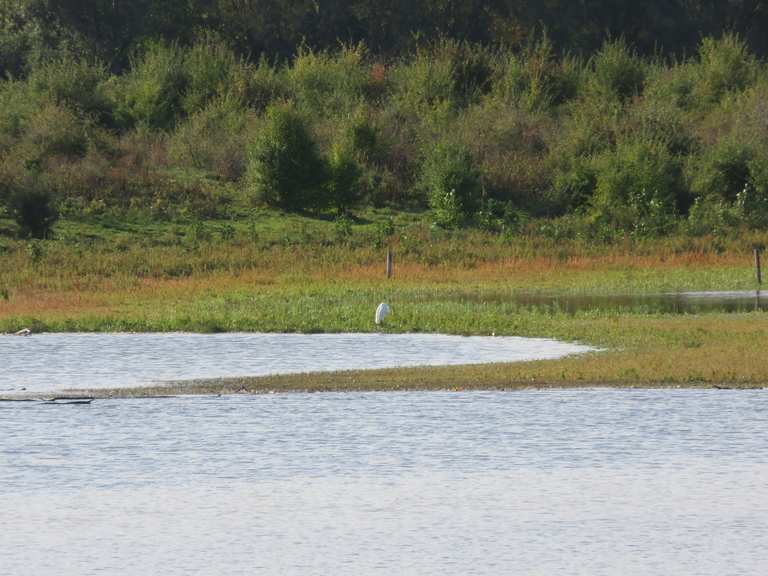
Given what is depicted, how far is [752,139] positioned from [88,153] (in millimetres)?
28084

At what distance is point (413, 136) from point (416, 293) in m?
27.0

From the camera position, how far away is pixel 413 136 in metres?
68.3

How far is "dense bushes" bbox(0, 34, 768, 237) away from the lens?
58844 mm

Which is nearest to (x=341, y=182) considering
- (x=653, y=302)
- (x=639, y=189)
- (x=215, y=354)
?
(x=639, y=189)

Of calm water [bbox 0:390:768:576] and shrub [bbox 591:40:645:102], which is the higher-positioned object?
shrub [bbox 591:40:645:102]

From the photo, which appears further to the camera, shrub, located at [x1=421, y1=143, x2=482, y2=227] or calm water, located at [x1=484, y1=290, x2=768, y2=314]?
shrub, located at [x1=421, y1=143, x2=482, y2=227]

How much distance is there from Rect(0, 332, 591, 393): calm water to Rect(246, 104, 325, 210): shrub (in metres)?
25.2

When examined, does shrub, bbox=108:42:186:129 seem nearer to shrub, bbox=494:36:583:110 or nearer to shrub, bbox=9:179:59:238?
shrub, bbox=494:36:583:110

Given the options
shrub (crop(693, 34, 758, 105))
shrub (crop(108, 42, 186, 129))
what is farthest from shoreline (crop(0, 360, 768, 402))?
shrub (crop(693, 34, 758, 105))

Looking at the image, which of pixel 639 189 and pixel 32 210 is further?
pixel 639 189

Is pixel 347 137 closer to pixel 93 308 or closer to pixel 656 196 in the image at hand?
pixel 656 196

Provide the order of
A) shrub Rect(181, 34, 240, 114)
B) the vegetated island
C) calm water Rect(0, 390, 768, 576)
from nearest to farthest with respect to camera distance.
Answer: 1. calm water Rect(0, 390, 768, 576)
2. the vegetated island
3. shrub Rect(181, 34, 240, 114)

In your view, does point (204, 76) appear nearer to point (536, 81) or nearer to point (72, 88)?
point (72, 88)

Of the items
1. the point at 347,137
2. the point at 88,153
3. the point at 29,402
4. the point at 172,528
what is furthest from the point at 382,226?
the point at 172,528
